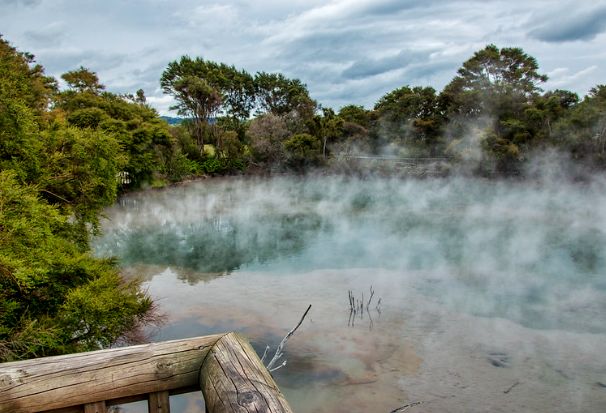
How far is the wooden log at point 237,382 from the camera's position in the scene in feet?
4.58

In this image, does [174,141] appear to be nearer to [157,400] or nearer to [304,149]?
[304,149]

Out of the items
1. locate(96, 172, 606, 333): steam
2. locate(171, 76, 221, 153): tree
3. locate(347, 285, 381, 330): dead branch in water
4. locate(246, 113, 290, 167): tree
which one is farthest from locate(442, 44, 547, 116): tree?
locate(347, 285, 381, 330): dead branch in water

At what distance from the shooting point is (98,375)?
1.60 m

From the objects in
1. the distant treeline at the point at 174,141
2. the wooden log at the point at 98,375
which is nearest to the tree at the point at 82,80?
the distant treeline at the point at 174,141

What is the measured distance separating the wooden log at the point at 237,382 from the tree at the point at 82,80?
44.1 metres

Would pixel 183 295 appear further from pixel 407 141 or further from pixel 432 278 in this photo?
pixel 407 141

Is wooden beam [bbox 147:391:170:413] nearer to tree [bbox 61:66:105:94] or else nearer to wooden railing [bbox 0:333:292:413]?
wooden railing [bbox 0:333:292:413]

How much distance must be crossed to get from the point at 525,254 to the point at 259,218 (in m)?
14.3

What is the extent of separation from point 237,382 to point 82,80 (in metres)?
46.1

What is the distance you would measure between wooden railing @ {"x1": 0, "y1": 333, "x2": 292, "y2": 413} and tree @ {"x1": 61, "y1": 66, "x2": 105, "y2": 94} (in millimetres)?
43886

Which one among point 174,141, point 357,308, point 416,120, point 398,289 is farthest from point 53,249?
point 416,120

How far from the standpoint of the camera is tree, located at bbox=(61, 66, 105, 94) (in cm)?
4084

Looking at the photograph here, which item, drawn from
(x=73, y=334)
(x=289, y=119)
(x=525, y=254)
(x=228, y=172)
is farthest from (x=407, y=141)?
(x=73, y=334)

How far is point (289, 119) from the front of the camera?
4819cm
